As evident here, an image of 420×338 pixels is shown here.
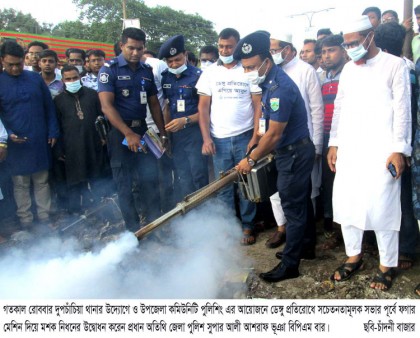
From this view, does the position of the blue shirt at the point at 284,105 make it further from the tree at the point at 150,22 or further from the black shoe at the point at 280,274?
the tree at the point at 150,22

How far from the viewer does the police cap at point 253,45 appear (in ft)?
11.0

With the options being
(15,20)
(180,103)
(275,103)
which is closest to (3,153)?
(180,103)

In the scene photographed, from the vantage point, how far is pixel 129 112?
4.46 m

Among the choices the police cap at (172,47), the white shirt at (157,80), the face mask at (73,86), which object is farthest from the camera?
the white shirt at (157,80)

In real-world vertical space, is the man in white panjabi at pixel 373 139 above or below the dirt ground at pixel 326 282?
above

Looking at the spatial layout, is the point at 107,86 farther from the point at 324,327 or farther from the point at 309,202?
the point at 324,327

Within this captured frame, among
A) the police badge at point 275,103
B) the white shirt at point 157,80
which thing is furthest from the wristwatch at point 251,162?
the white shirt at point 157,80

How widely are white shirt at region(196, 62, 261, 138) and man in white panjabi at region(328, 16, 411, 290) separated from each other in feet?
4.11

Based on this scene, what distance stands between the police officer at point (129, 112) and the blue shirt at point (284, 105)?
66.7 inches

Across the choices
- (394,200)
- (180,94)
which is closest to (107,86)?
(180,94)

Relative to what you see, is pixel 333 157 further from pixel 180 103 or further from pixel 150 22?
pixel 150 22

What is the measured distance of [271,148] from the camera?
341cm

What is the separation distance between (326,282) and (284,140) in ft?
4.59

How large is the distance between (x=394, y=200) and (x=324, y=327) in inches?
51.8
